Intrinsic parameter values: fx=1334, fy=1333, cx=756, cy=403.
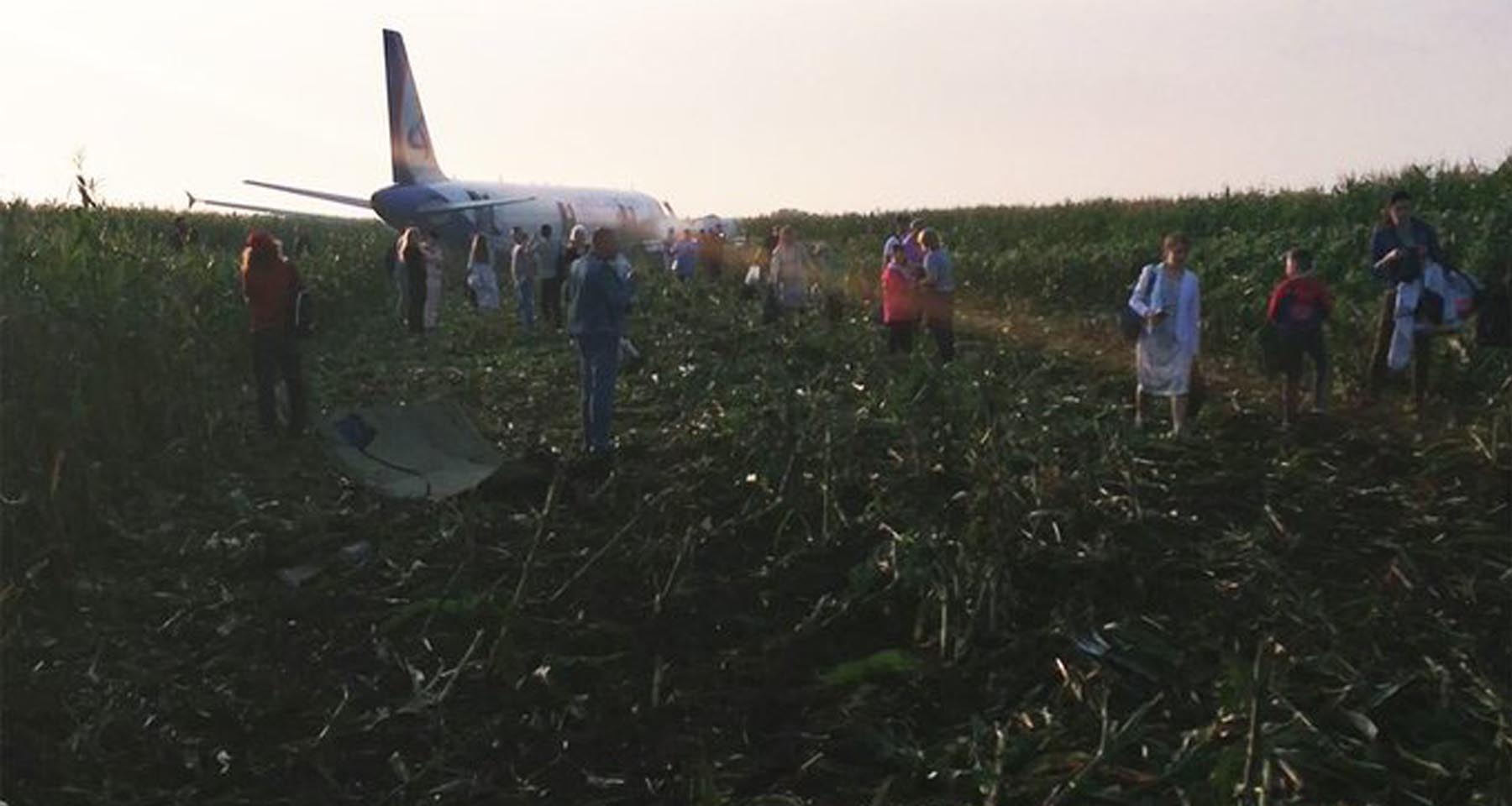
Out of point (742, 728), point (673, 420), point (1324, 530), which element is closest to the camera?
point (742, 728)

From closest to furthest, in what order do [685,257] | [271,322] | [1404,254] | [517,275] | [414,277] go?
[1404,254], [271,322], [414,277], [517,275], [685,257]

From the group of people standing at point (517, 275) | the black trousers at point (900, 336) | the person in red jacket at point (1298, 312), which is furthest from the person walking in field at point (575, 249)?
the person in red jacket at point (1298, 312)

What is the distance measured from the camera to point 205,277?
1328 cm

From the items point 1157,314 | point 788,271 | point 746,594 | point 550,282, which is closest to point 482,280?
point 550,282

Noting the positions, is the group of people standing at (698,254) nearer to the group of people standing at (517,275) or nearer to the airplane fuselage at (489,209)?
the airplane fuselage at (489,209)

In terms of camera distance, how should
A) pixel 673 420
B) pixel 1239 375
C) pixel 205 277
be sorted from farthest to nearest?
pixel 1239 375 → pixel 205 277 → pixel 673 420

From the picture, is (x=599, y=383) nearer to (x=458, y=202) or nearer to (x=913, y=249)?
(x=913, y=249)

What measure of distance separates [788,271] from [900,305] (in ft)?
13.3

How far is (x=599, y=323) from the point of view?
1005 cm

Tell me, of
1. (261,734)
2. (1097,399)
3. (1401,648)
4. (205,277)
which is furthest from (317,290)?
(1401,648)

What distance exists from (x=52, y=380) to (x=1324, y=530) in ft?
27.1

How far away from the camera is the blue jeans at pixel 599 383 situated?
32.8ft

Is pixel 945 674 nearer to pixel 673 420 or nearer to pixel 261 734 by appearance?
pixel 261 734

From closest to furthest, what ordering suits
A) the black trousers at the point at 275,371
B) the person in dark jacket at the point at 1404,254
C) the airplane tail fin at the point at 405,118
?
the person in dark jacket at the point at 1404,254 < the black trousers at the point at 275,371 < the airplane tail fin at the point at 405,118
